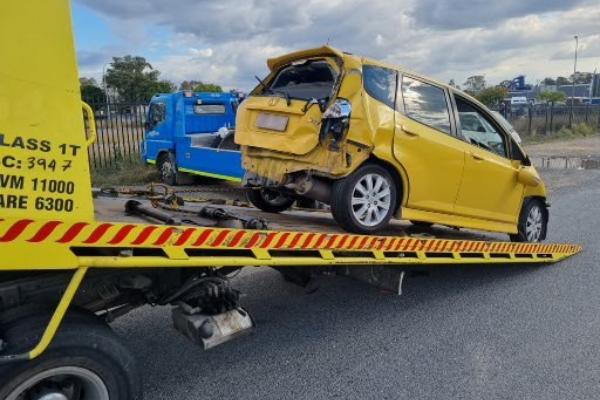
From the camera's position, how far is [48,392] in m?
2.69

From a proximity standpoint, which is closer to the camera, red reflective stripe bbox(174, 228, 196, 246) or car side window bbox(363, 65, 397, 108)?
red reflective stripe bbox(174, 228, 196, 246)

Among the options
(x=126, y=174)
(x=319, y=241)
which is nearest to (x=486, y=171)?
(x=319, y=241)

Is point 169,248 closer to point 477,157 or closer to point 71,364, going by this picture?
point 71,364

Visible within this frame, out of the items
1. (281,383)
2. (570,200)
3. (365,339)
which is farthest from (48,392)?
(570,200)

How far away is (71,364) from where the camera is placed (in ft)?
8.68

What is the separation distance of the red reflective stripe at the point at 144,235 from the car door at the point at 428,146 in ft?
7.99

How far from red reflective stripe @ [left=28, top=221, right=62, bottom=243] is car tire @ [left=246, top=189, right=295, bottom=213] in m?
3.31

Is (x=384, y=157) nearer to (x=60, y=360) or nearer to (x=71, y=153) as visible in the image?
(x=71, y=153)

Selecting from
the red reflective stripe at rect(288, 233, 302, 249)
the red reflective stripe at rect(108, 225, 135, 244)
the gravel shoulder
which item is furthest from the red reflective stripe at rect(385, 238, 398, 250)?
the gravel shoulder

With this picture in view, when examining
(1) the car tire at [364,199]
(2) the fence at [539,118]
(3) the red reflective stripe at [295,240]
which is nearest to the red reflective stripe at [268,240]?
(3) the red reflective stripe at [295,240]

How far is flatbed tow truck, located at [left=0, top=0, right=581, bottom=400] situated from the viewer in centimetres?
247

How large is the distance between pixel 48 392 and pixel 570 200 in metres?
11.0

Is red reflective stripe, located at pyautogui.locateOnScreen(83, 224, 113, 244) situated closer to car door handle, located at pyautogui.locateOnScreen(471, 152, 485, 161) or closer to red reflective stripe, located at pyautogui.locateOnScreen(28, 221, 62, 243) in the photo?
red reflective stripe, located at pyautogui.locateOnScreen(28, 221, 62, 243)

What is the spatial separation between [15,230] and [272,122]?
2802 mm
